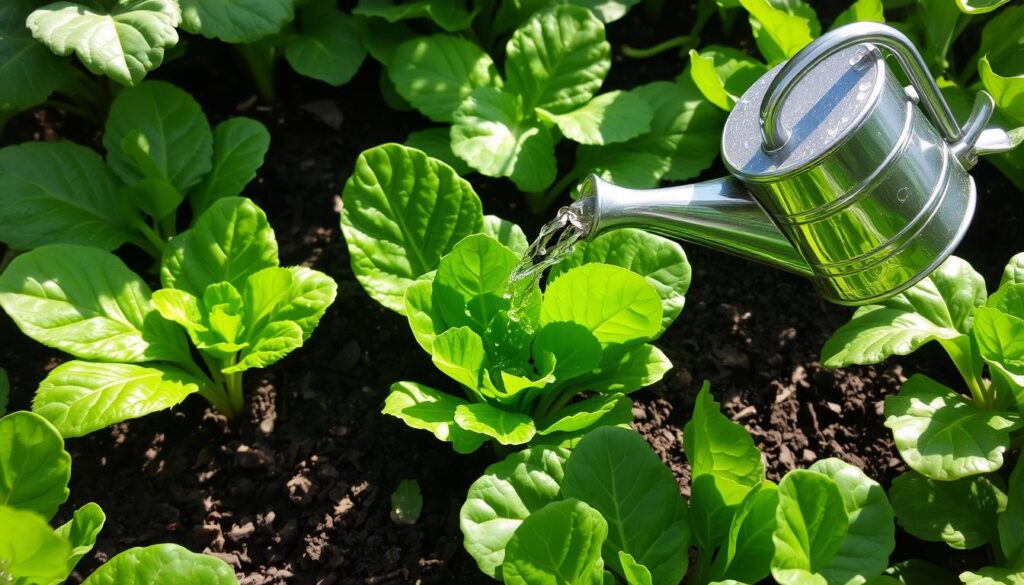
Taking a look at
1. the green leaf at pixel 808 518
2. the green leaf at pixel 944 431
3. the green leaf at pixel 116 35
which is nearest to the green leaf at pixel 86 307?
the green leaf at pixel 116 35

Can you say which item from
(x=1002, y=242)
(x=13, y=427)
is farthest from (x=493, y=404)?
(x=1002, y=242)

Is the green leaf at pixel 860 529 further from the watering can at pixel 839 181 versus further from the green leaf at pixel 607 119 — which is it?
the green leaf at pixel 607 119

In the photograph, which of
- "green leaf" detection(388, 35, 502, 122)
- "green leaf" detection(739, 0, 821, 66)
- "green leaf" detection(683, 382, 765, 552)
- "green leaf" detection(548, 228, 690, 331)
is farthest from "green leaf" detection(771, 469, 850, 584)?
"green leaf" detection(388, 35, 502, 122)

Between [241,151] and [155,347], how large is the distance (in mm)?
367

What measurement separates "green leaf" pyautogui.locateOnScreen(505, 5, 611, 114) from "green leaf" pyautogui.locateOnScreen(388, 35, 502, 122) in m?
0.07

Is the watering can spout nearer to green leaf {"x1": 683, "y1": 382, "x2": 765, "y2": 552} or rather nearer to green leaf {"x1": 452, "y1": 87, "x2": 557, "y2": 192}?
green leaf {"x1": 683, "y1": 382, "x2": 765, "y2": 552}

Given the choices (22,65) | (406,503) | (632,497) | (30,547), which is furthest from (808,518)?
(22,65)

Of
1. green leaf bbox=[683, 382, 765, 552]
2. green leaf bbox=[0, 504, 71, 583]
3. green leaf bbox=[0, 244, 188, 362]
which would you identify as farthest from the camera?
green leaf bbox=[0, 244, 188, 362]

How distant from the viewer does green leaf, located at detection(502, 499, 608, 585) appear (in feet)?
3.50

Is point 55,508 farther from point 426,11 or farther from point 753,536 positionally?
point 426,11

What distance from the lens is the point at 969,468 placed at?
1168mm

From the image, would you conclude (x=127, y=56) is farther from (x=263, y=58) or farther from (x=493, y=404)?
(x=493, y=404)

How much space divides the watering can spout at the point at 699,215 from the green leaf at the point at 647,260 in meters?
0.21

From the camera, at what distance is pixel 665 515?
1.19m
